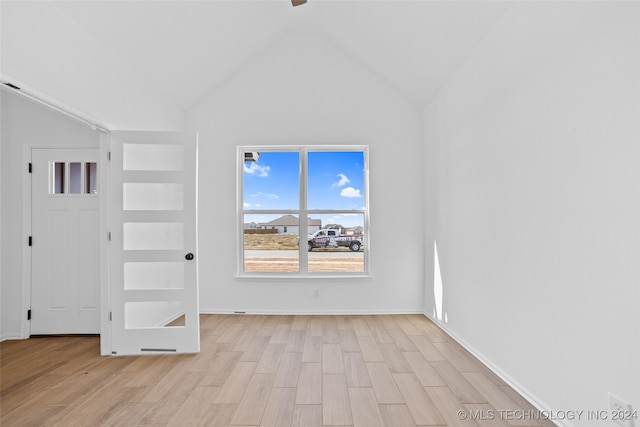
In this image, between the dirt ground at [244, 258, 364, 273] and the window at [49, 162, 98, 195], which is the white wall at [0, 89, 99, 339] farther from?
the dirt ground at [244, 258, 364, 273]

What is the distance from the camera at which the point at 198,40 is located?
3.46 metres

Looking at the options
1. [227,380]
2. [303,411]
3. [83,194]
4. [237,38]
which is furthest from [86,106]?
[303,411]

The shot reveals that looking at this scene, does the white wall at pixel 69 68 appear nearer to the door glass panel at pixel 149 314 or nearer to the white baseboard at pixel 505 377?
the door glass panel at pixel 149 314

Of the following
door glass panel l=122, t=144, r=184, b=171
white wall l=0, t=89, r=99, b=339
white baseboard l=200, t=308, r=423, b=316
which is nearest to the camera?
door glass panel l=122, t=144, r=184, b=171

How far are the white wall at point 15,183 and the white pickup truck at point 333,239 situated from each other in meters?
3.08

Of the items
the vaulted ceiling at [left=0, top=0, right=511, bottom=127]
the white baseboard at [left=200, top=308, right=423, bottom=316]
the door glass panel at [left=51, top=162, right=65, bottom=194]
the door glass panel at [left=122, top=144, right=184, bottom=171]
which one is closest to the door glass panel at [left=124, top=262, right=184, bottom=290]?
the white baseboard at [left=200, top=308, right=423, bottom=316]

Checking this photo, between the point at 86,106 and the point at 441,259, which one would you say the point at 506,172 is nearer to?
the point at 441,259

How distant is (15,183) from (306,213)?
3.29 m

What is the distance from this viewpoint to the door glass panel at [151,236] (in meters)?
3.27

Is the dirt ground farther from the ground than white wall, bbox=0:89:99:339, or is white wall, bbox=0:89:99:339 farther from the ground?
white wall, bbox=0:89:99:339

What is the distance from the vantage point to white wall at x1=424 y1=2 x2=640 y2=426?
61.6 inches

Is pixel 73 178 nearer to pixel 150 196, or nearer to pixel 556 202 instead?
pixel 150 196

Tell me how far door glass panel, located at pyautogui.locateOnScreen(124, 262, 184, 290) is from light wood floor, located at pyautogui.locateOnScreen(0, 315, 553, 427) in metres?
A: 0.73

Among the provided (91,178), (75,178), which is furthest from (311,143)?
(75,178)
